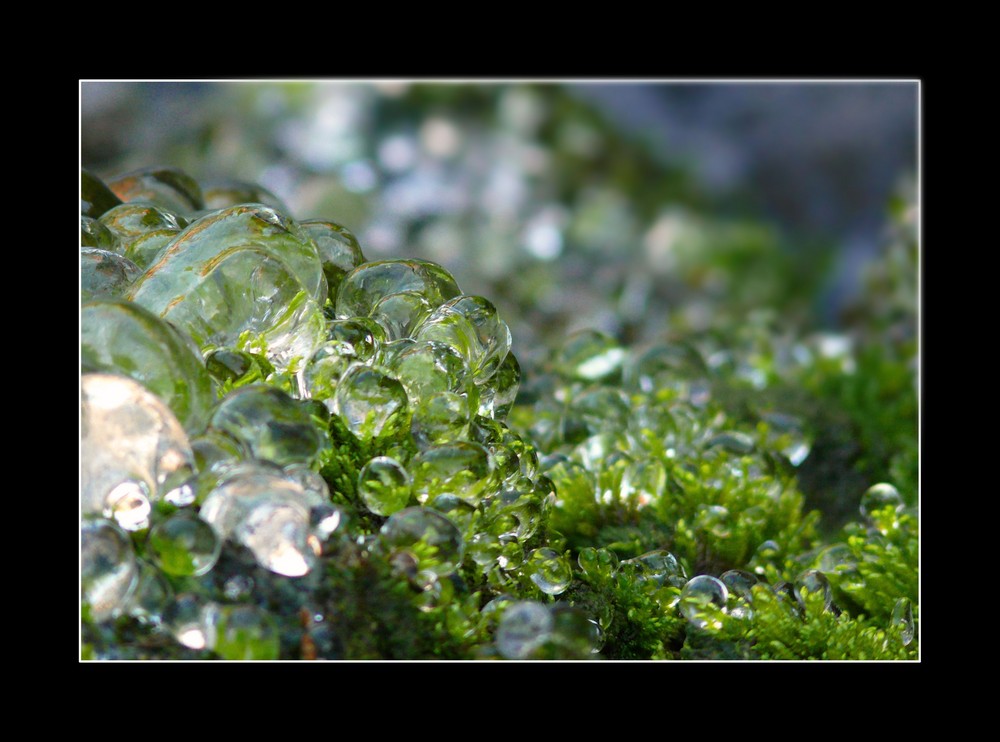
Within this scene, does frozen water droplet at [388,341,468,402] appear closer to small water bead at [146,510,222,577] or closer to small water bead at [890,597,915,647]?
small water bead at [146,510,222,577]

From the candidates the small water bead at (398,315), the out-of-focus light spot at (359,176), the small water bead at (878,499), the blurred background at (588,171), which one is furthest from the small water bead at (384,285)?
the out-of-focus light spot at (359,176)

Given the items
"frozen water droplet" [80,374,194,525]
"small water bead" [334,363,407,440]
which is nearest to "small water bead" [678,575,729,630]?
"small water bead" [334,363,407,440]

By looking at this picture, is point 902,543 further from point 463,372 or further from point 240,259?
point 240,259

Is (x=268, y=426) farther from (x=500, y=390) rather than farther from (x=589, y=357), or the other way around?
(x=589, y=357)

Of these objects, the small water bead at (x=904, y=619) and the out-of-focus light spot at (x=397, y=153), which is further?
the out-of-focus light spot at (x=397, y=153)

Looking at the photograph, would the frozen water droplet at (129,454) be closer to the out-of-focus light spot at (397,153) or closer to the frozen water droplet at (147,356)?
the frozen water droplet at (147,356)

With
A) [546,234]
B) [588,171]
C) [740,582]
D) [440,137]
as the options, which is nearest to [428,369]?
[740,582]

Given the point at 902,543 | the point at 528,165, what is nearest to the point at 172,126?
the point at 528,165
